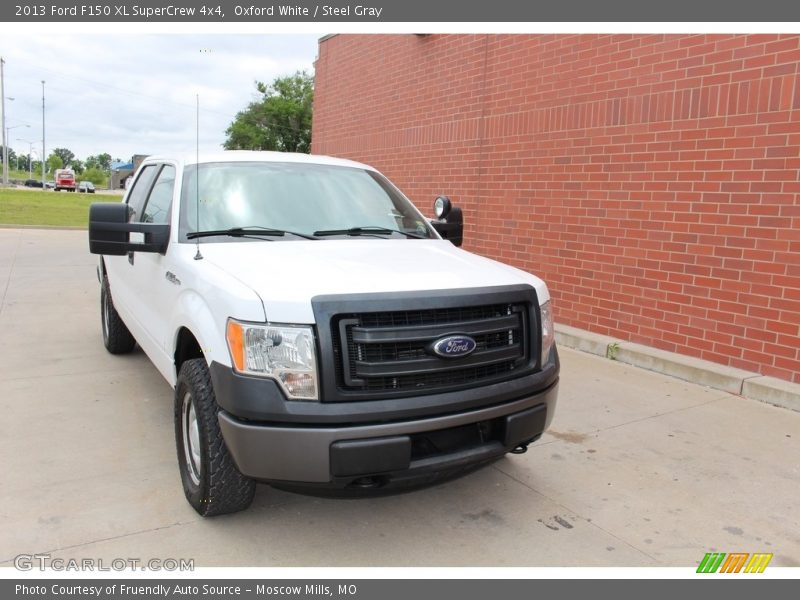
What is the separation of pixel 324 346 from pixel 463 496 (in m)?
1.45

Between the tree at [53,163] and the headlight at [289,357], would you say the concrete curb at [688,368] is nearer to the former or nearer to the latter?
the headlight at [289,357]

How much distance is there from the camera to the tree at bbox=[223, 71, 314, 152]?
51.0 meters

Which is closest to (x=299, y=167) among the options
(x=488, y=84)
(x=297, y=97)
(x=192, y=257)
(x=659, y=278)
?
(x=192, y=257)

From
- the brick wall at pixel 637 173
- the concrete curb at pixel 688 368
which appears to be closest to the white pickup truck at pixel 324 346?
the concrete curb at pixel 688 368

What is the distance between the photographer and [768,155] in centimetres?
530

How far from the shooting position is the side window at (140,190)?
5.02 meters

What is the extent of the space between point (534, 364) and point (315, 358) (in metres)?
1.18

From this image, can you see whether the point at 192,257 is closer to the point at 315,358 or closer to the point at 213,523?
the point at 315,358

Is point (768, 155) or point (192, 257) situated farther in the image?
point (768, 155)

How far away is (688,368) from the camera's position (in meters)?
5.73

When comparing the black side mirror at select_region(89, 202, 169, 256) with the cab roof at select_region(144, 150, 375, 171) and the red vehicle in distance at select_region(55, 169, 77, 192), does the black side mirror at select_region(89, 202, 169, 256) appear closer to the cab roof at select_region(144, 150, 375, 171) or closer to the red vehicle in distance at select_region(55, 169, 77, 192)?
the cab roof at select_region(144, 150, 375, 171)

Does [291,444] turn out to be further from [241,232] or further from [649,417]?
[649,417]

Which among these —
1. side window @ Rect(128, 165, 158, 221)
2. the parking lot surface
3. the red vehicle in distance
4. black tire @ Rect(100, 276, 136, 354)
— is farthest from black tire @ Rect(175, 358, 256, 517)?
the red vehicle in distance

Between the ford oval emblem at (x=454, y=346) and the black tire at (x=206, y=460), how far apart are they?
1.06m
